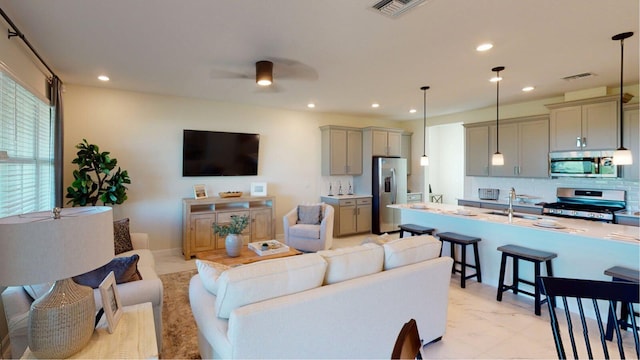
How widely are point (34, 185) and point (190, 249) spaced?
7.13 ft

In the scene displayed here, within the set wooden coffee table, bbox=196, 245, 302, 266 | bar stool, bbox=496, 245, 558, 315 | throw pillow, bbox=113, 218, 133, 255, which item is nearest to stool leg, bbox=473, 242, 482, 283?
bar stool, bbox=496, 245, 558, 315

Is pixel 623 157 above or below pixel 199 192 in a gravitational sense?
above

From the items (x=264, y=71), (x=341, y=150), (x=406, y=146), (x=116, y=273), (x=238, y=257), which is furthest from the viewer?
(x=406, y=146)

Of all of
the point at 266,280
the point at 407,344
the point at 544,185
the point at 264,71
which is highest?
the point at 264,71

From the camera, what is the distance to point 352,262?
84.7 inches

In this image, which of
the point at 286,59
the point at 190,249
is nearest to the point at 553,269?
the point at 286,59

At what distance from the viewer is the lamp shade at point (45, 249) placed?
3.95ft

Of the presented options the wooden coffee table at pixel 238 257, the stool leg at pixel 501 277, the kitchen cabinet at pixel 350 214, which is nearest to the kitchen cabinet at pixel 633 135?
the stool leg at pixel 501 277

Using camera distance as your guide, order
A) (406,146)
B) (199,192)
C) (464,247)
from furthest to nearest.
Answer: (406,146) < (199,192) < (464,247)

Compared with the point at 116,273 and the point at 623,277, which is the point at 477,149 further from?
the point at 116,273

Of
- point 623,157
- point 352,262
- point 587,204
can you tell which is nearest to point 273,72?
point 352,262

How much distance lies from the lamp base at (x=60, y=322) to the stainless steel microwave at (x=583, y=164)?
5.93 m

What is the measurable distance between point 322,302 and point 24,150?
3.25m

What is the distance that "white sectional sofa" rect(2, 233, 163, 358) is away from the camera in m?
1.82
